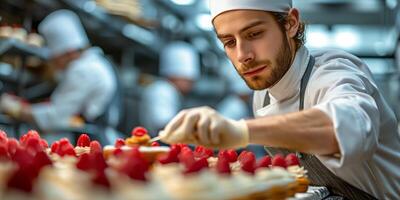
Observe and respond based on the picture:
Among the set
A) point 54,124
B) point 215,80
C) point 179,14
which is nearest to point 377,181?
point 54,124

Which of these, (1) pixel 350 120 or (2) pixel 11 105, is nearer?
(1) pixel 350 120

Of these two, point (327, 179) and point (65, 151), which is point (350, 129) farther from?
point (65, 151)

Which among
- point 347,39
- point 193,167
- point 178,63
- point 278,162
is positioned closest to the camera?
point 193,167

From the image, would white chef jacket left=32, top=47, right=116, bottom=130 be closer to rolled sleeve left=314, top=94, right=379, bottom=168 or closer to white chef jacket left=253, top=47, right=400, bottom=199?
white chef jacket left=253, top=47, right=400, bottom=199

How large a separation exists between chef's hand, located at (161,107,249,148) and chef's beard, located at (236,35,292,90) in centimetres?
51

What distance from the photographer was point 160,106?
567 cm

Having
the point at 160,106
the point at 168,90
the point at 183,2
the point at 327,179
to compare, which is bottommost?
the point at 160,106

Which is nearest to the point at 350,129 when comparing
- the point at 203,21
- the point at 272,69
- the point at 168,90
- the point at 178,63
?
the point at 272,69

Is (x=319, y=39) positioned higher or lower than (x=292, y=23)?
lower

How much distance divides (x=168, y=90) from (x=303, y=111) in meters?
4.47

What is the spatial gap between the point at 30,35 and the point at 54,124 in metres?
0.80

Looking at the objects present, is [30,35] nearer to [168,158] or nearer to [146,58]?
[146,58]

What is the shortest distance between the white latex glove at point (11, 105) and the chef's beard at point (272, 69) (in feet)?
9.36

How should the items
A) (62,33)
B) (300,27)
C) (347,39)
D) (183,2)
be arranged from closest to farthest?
1. (300,27)
2. (62,33)
3. (183,2)
4. (347,39)
